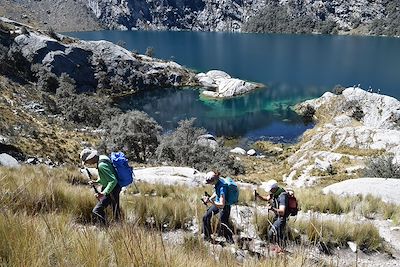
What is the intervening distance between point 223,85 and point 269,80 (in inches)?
684

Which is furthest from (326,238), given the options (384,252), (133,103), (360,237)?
(133,103)

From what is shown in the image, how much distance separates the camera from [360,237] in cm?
896

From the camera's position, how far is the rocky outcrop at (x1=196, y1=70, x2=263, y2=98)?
3691 inches

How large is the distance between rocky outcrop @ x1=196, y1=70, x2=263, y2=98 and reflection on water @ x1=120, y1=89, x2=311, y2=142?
2.54 metres

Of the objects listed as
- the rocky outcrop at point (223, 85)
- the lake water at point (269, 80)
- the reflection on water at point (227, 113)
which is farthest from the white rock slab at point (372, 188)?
the rocky outcrop at point (223, 85)

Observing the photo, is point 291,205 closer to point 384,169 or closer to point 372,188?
point 372,188

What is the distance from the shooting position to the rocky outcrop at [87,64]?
7606cm

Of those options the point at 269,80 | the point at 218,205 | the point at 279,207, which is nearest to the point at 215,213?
the point at 218,205

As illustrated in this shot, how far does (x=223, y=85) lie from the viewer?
319 feet

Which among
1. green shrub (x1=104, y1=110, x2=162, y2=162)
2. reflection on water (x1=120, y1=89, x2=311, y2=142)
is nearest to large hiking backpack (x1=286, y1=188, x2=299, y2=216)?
green shrub (x1=104, y1=110, x2=162, y2=162)

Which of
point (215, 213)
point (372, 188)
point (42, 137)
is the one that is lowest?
point (42, 137)

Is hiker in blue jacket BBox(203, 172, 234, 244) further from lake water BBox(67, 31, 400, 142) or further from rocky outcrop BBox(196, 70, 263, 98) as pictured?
rocky outcrop BBox(196, 70, 263, 98)

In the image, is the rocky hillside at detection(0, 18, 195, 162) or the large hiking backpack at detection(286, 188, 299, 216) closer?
the large hiking backpack at detection(286, 188, 299, 216)

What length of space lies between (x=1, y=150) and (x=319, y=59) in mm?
135463
